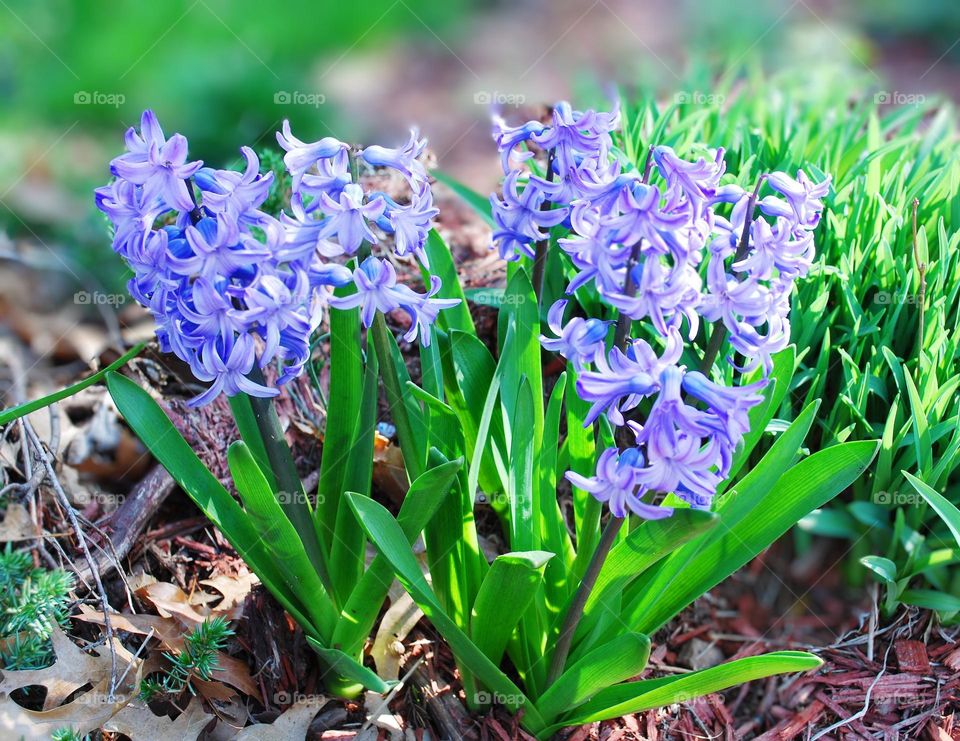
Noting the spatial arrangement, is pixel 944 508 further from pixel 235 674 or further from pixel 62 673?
pixel 62 673

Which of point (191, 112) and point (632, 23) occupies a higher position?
point (191, 112)

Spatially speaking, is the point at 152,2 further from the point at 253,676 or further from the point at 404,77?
the point at 253,676

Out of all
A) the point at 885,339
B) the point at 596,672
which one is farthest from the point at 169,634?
the point at 885,339

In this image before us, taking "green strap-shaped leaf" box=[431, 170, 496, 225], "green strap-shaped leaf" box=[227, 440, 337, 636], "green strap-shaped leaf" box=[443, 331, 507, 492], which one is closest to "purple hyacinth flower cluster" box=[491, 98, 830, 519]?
"green strap-shaped leaf" box=[443, 331, 507, 492]

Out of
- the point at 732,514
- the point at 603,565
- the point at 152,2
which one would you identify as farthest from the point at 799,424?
the point at 152,2

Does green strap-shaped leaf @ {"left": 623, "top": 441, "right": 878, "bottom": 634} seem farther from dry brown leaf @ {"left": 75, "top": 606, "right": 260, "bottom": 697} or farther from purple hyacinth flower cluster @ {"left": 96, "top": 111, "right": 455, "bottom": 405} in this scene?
dry brown leaf @ {"left": 75, "top": 606, "right": 260, "bottom": 697}

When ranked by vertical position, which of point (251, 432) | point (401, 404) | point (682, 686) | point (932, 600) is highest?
point (251, 432)

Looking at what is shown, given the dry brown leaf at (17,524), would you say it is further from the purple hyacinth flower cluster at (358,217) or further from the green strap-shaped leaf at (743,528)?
the green strap-shaped leaf at (743,528)
